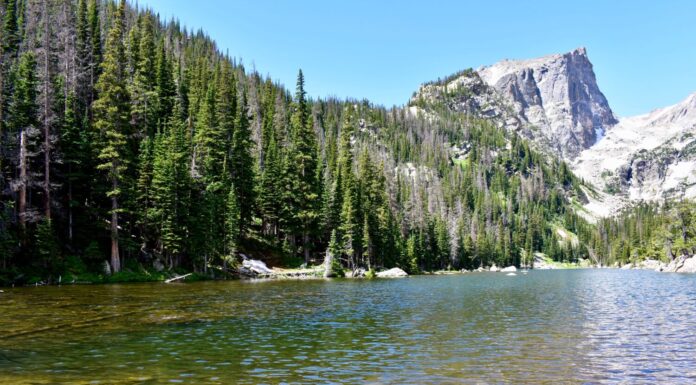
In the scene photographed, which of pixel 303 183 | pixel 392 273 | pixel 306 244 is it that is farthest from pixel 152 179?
pixel 392 273

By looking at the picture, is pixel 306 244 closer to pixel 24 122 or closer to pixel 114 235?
pixel 114 235

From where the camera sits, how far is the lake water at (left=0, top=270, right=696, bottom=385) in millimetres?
14750

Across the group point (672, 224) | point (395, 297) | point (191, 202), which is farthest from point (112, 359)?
point (672, 224)

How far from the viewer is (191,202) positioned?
6212 cm

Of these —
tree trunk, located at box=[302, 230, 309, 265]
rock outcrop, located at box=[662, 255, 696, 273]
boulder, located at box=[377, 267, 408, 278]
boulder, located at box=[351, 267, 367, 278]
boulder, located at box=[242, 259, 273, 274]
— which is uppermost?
tree trunk, located at box=[302, 230, 309, 265]

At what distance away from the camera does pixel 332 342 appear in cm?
2052

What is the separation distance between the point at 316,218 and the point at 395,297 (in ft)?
138

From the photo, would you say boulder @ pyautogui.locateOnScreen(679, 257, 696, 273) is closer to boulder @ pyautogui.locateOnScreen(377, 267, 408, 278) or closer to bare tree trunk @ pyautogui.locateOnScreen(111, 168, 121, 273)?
boulder @ pyautogui.locateOnScreen(377, 267, 408, 278)

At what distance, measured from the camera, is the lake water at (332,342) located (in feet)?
48.4

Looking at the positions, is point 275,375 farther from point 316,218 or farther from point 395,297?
point 316,218

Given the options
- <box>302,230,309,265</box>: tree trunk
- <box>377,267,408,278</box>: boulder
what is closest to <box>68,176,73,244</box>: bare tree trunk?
<box>302,230,309,265</box>: tree trunk

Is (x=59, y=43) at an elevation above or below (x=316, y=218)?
above

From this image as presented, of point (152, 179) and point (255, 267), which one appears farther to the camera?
point (255, 267)

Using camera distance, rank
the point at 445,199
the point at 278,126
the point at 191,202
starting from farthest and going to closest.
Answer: the point at 445,199 → the point at 278,126 → the point at 191,202
